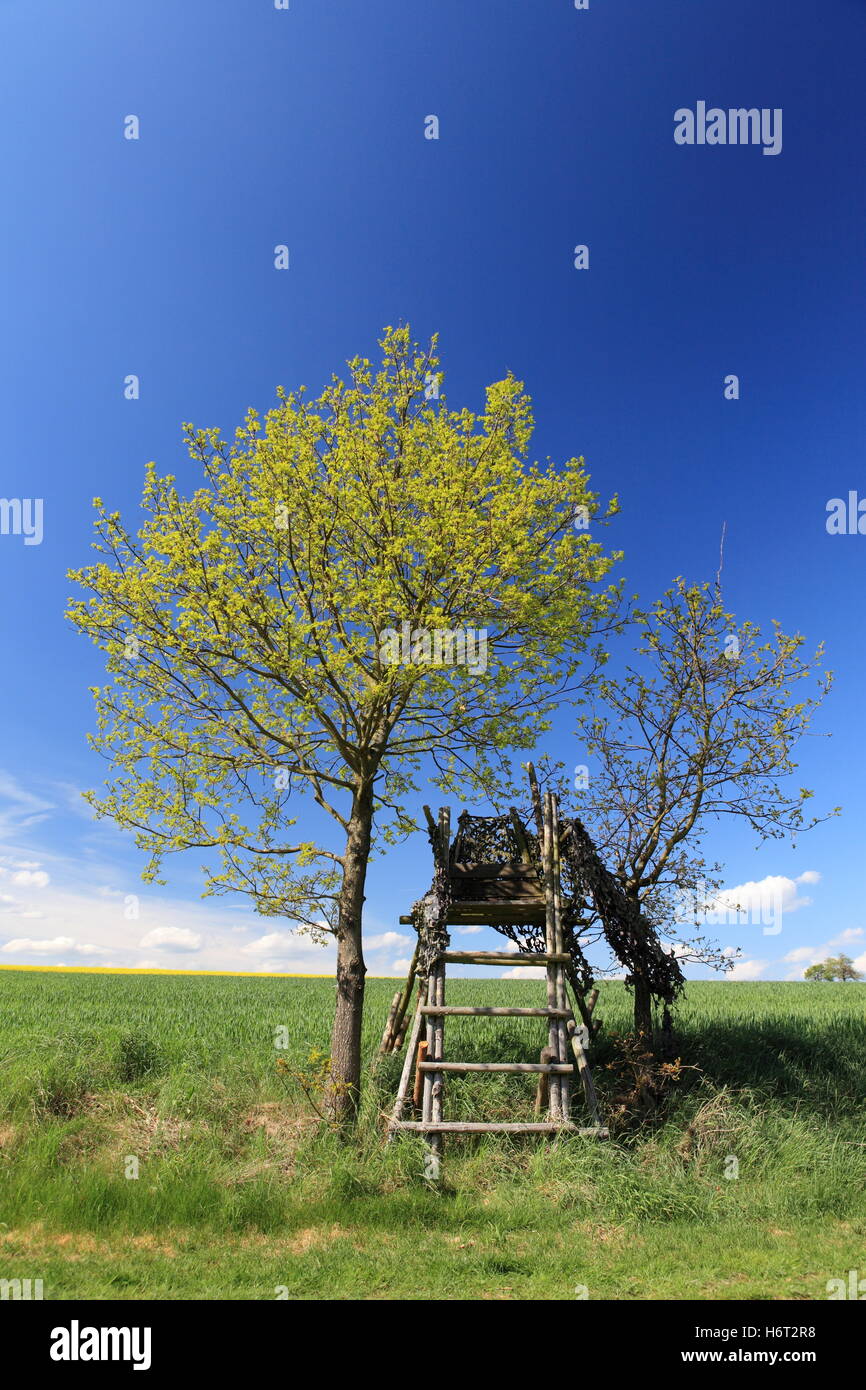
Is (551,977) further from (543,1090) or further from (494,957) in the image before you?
(543,1090)

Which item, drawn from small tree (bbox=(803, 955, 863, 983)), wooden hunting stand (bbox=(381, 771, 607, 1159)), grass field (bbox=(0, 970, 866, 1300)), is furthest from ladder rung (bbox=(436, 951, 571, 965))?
small tree (bbox=(803, 955, 863, 983))

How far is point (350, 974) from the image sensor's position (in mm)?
11539

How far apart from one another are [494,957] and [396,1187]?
135 inches

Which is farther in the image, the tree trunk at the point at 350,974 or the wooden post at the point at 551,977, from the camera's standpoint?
the tree trunk at the point at 350,974

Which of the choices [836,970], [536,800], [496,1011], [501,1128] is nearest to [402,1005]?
[496,1011]

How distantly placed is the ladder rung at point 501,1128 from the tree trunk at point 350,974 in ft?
3.87

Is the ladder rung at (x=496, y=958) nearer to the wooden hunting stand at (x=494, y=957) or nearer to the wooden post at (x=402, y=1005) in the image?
the wooden hunting stand at (x=494, y=957)

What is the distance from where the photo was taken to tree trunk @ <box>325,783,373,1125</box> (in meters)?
11.0

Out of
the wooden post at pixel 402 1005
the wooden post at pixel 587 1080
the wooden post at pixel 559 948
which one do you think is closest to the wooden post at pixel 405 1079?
the wooden post at pixel 402 1005

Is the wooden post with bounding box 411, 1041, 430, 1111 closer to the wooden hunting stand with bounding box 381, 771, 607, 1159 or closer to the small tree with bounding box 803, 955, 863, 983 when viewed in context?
the wooden hunting stand with bounding box 381, 771, 607, 1159

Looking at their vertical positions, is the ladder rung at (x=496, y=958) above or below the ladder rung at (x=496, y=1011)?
above

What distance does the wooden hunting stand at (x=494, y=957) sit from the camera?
10273 millimetres

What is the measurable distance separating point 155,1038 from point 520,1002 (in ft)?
65.2

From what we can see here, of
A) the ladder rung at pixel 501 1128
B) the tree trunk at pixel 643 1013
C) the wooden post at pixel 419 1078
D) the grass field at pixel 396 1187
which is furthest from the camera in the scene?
the tree trunk at pixel 643 1013
